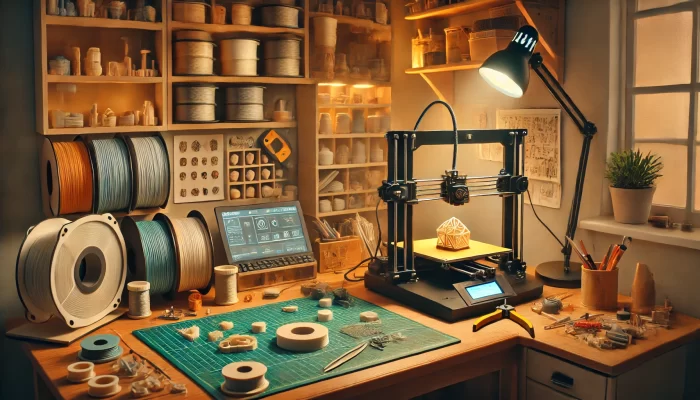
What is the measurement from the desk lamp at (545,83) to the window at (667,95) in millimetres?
250

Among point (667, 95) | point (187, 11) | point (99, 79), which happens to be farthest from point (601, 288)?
point (99, 79)

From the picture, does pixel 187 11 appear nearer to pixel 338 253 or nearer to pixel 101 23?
pixel 101 23

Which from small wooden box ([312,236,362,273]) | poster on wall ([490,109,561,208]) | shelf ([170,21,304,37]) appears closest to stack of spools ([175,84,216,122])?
shelf ([170,21,304,37])

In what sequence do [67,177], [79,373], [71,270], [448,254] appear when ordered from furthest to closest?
[448,254]
[67,177]
[71,270]
[79,373]

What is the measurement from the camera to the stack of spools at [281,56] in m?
3.48

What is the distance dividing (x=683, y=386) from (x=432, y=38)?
2.09m

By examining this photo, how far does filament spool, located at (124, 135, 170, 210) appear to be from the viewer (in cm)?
309

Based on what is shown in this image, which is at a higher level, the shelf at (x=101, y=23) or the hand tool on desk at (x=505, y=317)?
the shelf at (x=101, y=23)

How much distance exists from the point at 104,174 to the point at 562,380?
2007mm

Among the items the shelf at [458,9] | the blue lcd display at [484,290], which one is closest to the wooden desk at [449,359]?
the blue lcd display at [484,290]

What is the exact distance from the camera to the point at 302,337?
8.16ft

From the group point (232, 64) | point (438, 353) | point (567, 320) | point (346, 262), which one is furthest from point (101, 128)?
point (567, 320)

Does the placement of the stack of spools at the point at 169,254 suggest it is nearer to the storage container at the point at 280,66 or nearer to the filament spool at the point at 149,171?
the filament spool at the point at 149,171

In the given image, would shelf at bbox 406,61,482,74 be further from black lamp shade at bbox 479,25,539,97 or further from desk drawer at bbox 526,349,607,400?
desk drawer at bbox 526,349,607,400
